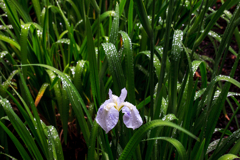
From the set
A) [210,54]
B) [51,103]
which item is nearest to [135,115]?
[51,103]

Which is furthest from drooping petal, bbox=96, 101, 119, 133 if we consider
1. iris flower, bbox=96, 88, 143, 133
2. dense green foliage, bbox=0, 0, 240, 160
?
dense green foliage, bbox=0, 0, 240, 160

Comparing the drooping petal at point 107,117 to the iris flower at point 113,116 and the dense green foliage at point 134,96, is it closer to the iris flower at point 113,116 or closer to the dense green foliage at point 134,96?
the iris flower at point 113,116

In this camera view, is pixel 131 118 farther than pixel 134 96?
No

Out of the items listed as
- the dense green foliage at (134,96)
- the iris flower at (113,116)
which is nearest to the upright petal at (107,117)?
the iris flower at (113,116)

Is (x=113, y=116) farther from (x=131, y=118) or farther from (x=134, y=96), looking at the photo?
(x=134, y=96)

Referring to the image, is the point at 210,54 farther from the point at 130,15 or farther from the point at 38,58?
the point at 38,58

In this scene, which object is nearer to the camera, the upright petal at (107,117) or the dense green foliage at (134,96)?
the upright petal at (107,117)

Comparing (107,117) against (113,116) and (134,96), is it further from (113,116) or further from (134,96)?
(134,96)

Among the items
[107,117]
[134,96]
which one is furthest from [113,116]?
[134,96]

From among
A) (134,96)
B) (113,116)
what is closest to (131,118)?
(113,116)
